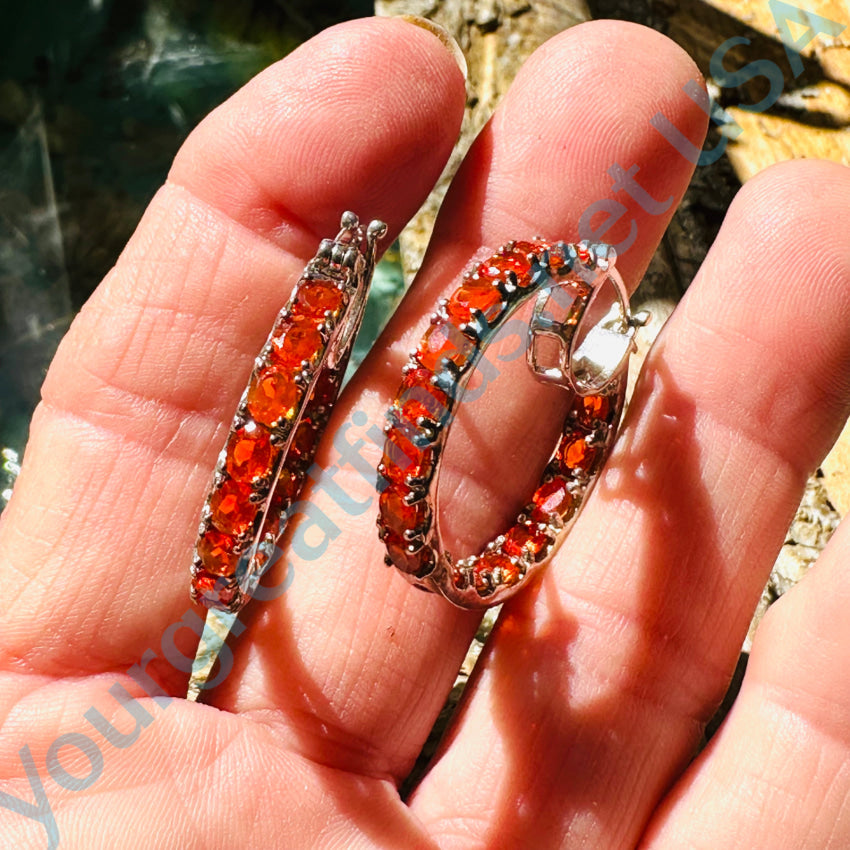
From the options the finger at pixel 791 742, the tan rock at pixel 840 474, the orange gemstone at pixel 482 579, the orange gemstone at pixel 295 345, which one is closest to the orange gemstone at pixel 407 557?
the orange gemstone at pixel 482 579

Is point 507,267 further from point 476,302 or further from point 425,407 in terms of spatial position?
point 425,407

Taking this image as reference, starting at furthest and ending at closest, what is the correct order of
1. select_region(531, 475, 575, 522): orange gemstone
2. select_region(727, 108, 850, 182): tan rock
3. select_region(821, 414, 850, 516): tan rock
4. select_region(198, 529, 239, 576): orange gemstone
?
select_region(727, 108, 850, 182): tan rock < select_region(821, 414, 850, 516): tan rock < select_region(531, 475, 575, 522): orange gemstone < select_region(198, 529, 239, 576): orange gemstone

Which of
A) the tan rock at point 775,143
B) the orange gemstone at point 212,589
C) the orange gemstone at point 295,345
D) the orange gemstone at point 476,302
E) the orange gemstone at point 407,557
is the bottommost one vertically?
the orange gemstone at point 212,589

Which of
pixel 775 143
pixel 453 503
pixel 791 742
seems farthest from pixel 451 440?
pixel 775 143

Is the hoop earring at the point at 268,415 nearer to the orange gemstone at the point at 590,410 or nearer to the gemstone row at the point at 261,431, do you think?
the gemstone row at the point at 261,431

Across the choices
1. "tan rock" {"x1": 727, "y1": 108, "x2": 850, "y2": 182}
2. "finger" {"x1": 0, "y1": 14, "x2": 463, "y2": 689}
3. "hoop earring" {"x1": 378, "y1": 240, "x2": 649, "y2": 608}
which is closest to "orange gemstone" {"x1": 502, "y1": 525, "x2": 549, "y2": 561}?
"hoop earring" {"x1": 378, "y1": 240, "x2": 649, "y2": 608}

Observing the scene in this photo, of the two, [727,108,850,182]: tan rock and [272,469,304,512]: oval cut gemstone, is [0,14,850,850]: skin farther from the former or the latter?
[727,108,850,182]: tan rock
